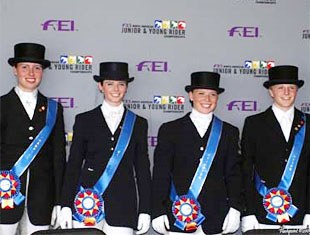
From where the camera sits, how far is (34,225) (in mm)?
2535

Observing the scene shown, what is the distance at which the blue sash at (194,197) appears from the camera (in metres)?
2.52

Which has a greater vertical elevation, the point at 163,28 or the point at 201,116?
the point at 163,28

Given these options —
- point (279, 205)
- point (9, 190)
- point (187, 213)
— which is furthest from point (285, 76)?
point (9, 190)

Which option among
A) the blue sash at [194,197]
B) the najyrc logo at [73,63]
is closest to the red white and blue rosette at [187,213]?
the blue sash at [194,197]

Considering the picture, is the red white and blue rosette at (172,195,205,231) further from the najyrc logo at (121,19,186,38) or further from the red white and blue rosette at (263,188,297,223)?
the najyrc logo at (121,19,186,38)

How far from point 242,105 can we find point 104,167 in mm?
1126

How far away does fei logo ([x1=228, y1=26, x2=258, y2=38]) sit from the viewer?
10.8ft

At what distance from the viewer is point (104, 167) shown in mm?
2592

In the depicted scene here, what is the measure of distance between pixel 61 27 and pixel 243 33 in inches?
45.5

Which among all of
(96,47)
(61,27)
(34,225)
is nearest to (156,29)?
(96,47)

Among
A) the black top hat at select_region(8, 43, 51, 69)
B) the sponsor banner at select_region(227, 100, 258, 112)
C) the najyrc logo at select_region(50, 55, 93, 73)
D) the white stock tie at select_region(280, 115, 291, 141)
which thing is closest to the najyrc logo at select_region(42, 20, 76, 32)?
the najyrc logo at select_region(50, 55, 93, 73)

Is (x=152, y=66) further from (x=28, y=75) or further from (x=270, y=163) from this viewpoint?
(x=270, y=163)

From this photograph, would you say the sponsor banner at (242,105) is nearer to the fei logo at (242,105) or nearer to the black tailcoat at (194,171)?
the fei logo at (242,105)

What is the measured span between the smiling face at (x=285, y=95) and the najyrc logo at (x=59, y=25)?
1310 millimetres
